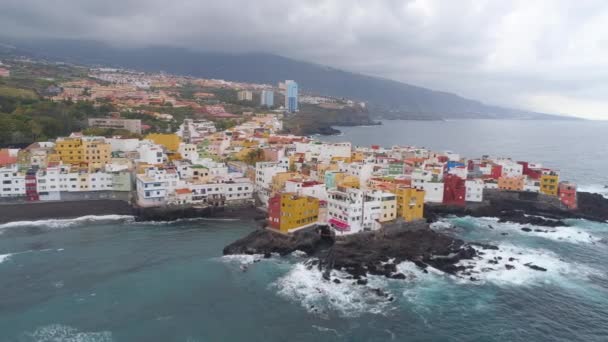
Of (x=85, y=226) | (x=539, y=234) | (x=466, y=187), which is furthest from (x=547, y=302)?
(x=85, y=226)

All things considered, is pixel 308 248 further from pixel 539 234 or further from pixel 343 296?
pixel 539 234

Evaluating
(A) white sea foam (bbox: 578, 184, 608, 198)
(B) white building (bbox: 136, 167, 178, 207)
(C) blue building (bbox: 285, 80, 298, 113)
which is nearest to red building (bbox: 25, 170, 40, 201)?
(B) white building (bbox: 136, 167, 178, 207)

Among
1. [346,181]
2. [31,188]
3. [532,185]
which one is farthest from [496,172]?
[31,188]

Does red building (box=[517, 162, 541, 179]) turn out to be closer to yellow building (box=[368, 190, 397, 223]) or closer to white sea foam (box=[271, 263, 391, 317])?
yellow building (box=[368, 190, 397, 223])

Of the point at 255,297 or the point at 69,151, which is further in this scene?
the point at 69,151

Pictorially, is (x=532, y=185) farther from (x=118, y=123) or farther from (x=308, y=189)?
(x=118, y=123)
